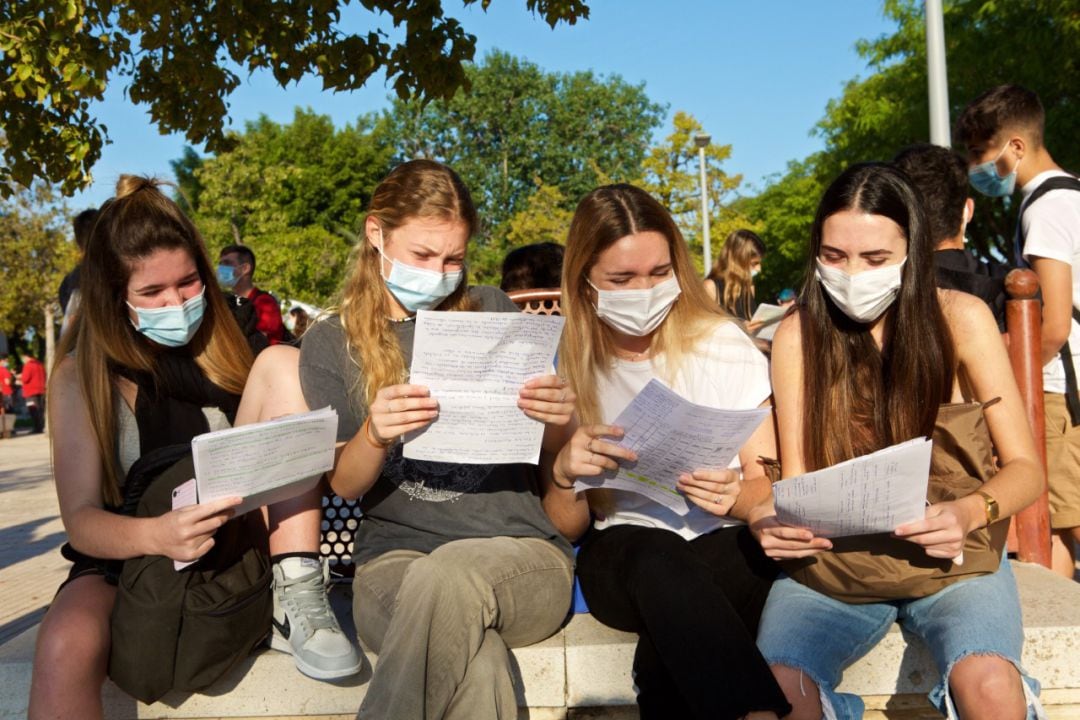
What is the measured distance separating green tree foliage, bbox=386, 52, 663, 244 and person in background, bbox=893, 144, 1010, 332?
4904 centimetres

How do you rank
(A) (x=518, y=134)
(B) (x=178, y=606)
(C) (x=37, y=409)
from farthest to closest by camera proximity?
(A) (x=518, y=134), (C) (x=37, y=409), (B) (x=178, y=606)

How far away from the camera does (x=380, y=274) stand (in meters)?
3.29

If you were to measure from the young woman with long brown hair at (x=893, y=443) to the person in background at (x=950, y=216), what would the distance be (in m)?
0.78

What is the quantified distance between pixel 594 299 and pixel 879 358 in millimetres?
946

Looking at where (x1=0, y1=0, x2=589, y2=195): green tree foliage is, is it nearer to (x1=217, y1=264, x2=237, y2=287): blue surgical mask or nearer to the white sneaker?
(x1=217, y1=264, x2=237, y2=287): blue surgical mask

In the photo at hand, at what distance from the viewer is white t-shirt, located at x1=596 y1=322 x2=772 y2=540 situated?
3158mm

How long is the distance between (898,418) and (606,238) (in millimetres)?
1103

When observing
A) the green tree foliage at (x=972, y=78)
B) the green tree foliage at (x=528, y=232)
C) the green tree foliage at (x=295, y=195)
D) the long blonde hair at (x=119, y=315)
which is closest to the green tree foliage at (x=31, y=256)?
the green tree foliage at (x=295, y=195)

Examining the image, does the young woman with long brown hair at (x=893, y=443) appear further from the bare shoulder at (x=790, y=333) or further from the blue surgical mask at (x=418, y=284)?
the blue surgical mask at (x=418, y=284)

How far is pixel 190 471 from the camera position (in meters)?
2.92

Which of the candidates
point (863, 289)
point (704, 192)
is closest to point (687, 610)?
point (863, 289)

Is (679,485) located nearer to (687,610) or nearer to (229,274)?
(687,610)

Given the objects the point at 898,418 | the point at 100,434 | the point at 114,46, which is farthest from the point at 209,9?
the point at 898,418

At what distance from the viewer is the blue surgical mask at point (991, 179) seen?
4.19 meters
